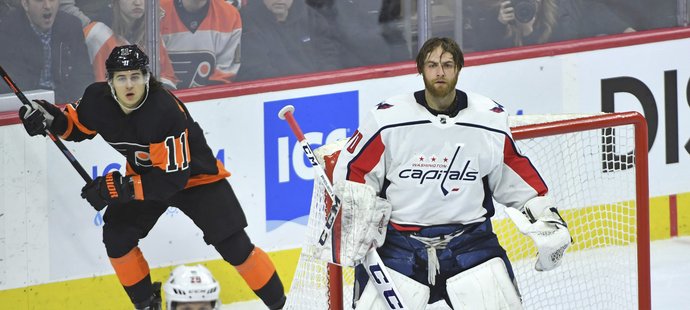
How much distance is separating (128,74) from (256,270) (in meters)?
0.90


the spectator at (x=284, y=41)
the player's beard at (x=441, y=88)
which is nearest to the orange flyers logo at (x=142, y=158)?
the spectator at (x=284, y=41)

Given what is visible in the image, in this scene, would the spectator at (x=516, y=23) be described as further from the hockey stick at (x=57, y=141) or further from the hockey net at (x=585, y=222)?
the hockey stick at (x=57, y=141)

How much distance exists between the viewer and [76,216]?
5574 mm

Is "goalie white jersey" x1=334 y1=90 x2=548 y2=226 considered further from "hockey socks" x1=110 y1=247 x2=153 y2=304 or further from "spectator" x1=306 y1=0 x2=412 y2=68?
"spectator" x1=306 y1=0 x2=412 y2=68

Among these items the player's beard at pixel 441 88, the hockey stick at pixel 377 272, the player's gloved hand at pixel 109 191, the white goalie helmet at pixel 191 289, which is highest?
the player's beard at pixel 441 88

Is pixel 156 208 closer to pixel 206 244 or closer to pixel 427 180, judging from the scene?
pixel 206 244

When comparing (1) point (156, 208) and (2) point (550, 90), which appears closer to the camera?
(1) point (156, 208)

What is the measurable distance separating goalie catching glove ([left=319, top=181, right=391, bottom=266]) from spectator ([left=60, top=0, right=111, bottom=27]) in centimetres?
189

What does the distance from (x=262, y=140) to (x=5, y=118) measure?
1.05 m

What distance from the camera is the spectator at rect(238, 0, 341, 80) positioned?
6047 millimetres

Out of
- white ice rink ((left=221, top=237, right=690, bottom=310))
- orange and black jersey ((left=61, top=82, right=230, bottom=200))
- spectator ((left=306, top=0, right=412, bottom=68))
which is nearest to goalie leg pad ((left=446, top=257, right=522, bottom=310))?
orange and black jersey ((left=61, top=82, right=230, bottom=200))

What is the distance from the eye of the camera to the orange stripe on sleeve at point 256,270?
545 centimetres

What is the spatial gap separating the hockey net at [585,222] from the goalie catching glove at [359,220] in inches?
20.7

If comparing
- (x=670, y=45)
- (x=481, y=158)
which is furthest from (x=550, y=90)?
(x=481, y=158)
